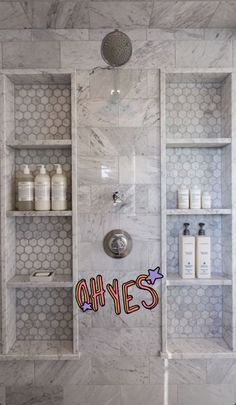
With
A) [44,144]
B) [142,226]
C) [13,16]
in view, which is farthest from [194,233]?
[13,16]

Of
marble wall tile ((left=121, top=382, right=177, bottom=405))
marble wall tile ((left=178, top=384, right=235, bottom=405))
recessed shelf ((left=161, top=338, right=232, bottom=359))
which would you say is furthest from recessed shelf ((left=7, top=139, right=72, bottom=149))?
marble wall tile ((left=178, top=384, right=235, bottom=405))

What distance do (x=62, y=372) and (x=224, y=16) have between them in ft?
6.82

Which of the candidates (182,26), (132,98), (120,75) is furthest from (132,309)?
(182,26)

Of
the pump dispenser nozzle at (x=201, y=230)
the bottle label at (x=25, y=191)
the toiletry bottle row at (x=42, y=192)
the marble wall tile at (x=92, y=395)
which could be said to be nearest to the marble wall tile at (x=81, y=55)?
the toiletry bottle row at (x=42, y=192)

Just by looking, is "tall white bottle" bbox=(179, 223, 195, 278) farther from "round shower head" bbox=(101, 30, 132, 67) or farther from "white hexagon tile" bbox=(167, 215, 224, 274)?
"round shower head" bbox=(101, 30, 132, 67)

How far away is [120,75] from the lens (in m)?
1.68

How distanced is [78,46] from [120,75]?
0.27m

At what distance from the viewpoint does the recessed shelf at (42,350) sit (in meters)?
1.64

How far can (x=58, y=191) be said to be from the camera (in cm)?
168

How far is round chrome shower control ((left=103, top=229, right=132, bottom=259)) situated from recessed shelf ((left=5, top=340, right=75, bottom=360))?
58cm

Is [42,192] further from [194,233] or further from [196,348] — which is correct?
[196,348]

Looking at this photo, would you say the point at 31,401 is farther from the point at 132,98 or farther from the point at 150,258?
the point at 132,98

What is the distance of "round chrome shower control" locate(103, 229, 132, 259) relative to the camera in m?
1.65

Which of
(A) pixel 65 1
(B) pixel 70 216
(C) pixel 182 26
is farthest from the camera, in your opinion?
(B) pixel 70 216
